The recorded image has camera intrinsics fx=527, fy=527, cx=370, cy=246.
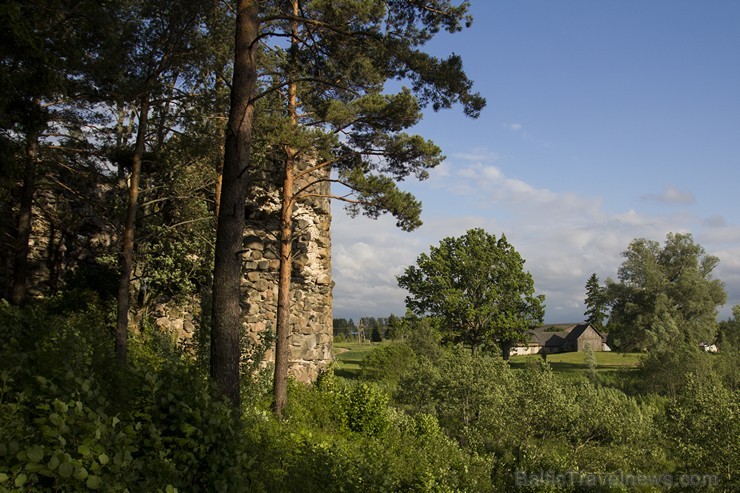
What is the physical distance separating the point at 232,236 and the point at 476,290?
39.4m

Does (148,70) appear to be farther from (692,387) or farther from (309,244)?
Answer: (692,387)

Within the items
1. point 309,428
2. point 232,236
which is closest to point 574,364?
point 309,428

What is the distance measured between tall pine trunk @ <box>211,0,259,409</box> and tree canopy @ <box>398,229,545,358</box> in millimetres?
36742

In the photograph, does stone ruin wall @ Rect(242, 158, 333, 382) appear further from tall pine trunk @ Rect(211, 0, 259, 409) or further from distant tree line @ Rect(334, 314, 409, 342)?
distant tree line @ Rect(334, 314, 409, 342)

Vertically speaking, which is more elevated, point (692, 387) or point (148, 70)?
point (148, 70)

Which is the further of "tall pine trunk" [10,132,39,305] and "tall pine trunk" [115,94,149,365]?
"tall pine trunk" [10,132,39,305]

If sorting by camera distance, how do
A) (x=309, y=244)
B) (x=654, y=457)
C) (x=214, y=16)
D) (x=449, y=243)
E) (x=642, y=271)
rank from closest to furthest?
(x=214, y=16) < (x=654, y=457) < (x=309, y=244) < (x=449, y=243) < (x=642, y=271)

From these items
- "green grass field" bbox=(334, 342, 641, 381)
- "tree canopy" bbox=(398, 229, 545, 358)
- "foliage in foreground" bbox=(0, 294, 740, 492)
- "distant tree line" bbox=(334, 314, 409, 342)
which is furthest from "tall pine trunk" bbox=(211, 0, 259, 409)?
"distant tree line" bbox=(334, 314, 409, 342)

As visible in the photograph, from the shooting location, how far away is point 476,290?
4531cm

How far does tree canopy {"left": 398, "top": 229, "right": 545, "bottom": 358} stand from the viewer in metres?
43.6

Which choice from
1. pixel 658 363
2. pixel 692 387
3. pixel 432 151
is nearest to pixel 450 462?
pixel 432 151

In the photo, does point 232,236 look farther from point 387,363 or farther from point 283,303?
point 387,363

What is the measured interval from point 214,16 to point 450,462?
497 inches

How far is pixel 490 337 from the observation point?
43.6m
